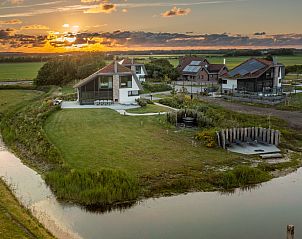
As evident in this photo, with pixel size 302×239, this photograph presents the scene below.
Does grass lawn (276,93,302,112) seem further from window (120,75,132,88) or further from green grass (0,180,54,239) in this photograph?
green grass (0,180,54,239)

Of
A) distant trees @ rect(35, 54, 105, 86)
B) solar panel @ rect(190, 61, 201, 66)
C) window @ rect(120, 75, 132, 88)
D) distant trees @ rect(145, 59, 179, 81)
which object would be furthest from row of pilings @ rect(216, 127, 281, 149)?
solar panel @ rect(190, 61, 201, 66)

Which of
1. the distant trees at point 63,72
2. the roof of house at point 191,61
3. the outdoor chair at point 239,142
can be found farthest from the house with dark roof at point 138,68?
the outdoor chair at point 239,142

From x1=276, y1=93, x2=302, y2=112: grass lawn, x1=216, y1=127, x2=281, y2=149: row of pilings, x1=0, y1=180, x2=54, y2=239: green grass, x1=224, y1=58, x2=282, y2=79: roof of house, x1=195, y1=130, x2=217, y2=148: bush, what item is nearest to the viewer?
x1=0, y1=180, x2=54, y2=239: green grass

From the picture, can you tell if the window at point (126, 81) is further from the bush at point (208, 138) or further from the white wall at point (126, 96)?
the bush at point (208, 138)

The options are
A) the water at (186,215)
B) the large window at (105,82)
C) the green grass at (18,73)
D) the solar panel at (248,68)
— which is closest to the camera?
the water at (186,215)

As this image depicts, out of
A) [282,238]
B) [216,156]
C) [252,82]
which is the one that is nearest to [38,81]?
[252,82]

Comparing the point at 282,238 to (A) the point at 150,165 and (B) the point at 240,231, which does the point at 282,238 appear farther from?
(A) the point at 150,165

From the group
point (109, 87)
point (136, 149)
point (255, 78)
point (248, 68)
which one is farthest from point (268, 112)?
point (136, 149)
